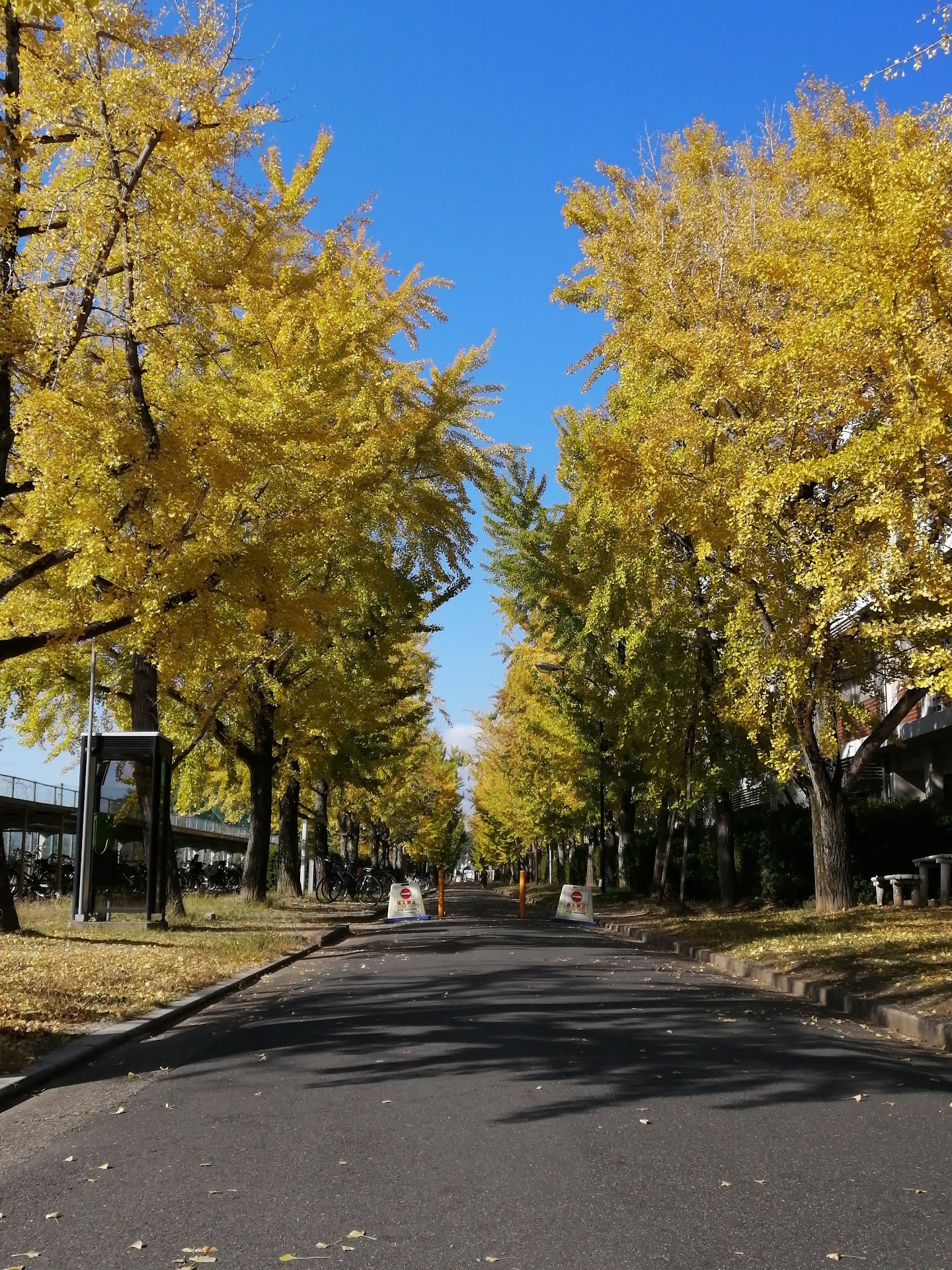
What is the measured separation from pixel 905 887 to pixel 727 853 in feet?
14.3

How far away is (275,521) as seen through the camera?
1294cm

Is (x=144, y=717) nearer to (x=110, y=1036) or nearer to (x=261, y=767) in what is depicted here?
(x=261, y=767)

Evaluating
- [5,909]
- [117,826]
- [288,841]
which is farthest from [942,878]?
[288,841]

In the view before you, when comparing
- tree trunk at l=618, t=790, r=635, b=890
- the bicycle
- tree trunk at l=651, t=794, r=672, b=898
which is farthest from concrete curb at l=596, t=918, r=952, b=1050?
the bicycle

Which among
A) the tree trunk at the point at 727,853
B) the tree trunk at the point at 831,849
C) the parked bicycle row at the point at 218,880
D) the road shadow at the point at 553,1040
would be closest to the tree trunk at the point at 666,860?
the tree trunk at the point at 727,853

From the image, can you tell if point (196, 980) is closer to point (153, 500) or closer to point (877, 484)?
point (153, 500)

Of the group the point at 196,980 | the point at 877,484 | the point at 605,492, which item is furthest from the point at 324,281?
the point at 196,980

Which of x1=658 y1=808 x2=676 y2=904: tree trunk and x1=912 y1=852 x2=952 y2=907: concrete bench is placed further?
x1=658 y1=808 x2=676 y2=904: tree trunk

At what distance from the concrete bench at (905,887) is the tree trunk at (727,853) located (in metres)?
3.96

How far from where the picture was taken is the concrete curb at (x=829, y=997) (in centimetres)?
912

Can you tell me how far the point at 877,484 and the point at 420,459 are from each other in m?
8.95

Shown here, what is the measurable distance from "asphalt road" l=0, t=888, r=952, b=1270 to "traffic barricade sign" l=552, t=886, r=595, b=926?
615 inches

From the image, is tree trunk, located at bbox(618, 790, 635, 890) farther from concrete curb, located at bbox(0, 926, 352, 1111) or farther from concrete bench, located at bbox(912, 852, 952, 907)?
concrete curb, located at bbox(0, 926, 352, 1111)

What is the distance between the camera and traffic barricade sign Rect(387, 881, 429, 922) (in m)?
26.5
